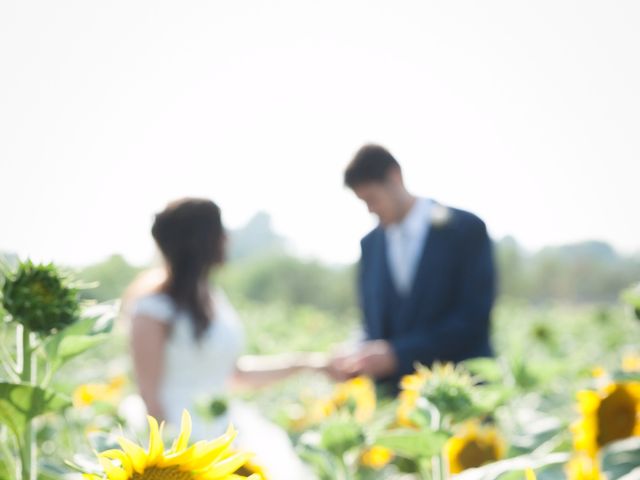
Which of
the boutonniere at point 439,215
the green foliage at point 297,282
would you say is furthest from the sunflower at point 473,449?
the green foliage at point 297,282

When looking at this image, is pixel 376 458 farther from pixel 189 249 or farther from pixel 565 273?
pixel 565 273

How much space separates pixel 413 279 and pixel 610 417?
1402 millimetres

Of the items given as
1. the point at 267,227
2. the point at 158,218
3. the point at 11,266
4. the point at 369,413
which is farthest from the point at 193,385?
the point at 267,227

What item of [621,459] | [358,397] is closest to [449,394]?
[621,459]

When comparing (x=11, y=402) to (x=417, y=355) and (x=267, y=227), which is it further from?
(x=267, y=227)

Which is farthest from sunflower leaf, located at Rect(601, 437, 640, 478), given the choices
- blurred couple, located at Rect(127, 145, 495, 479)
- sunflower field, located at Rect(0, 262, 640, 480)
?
blurred couple, located at Rect(127, 145, 495, 479)

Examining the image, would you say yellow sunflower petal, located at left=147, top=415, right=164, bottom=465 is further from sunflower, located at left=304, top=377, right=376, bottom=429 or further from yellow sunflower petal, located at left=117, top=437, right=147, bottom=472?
sunflower, located at left=304, top=377, right=376, bottom=429

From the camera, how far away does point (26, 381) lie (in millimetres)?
507

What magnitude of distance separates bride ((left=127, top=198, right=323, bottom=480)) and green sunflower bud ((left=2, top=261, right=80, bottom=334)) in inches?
61.1

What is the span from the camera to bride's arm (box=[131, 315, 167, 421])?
2.10 meters

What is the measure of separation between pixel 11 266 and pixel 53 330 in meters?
0.07

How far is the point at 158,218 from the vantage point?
2.36 m

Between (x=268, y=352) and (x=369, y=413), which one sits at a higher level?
(x=369, y=413)

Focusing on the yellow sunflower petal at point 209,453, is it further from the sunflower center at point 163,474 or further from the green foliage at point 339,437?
the green foliage at point 339,437
